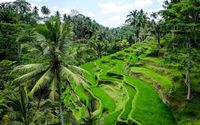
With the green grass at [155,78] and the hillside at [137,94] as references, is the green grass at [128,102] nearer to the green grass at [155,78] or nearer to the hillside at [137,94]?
the hillside at [137,94]

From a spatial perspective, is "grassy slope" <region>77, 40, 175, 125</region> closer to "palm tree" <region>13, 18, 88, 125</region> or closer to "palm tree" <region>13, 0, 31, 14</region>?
"palm tree" <region>13, 18, 88, 125</region>

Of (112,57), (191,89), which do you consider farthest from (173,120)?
(112,57)

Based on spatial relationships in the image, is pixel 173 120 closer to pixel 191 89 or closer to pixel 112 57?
pixel 191 89

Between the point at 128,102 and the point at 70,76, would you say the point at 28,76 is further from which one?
the point at 128,102

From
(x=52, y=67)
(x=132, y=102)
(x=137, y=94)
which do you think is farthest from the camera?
(x=137, y=94)

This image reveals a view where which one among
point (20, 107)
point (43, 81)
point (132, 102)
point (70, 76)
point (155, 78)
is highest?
point (70, 76)

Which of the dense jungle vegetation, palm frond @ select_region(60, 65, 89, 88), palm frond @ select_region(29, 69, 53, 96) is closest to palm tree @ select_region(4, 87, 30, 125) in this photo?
the dense jungle vegetation

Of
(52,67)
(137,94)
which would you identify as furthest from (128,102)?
(52,67)
